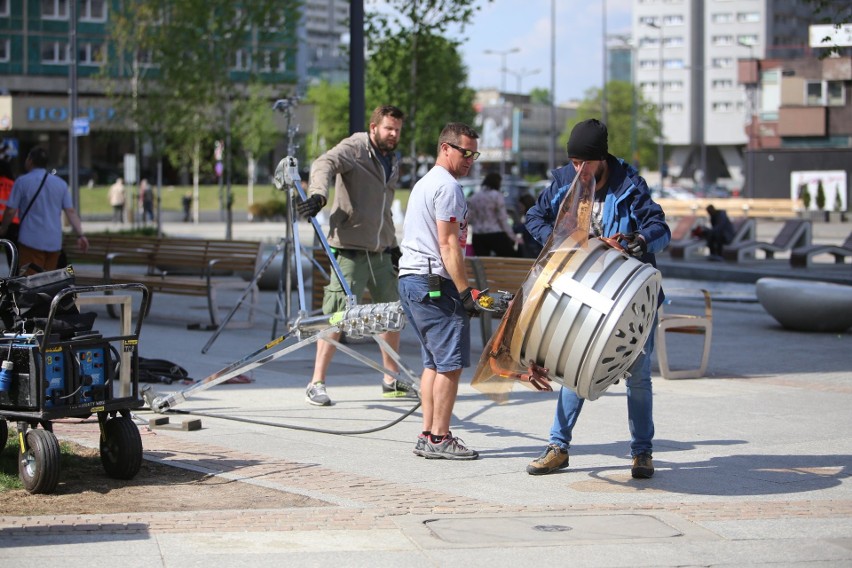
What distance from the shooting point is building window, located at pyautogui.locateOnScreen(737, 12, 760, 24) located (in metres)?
124

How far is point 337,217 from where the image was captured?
9.44 meters

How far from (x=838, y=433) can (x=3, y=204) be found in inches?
312

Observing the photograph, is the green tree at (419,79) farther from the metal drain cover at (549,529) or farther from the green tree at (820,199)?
the green tree at (820,199)

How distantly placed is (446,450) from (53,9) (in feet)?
240

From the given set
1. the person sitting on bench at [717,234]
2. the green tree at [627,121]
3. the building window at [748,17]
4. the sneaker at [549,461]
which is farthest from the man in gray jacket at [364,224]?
the building window at [748,17]

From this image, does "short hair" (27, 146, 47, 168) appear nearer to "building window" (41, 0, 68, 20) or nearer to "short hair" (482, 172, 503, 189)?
"short hair" (482, 172, 503, 189)

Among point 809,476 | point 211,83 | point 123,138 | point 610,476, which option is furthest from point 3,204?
point 123,138

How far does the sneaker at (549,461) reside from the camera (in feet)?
22.6

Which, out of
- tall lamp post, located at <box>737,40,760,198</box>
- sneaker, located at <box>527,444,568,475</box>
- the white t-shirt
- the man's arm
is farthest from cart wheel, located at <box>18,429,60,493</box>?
tall lamp post, located at <box>737,40,760,198</box>

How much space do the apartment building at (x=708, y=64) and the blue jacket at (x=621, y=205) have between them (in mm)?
118227

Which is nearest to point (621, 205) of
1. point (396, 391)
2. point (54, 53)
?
point (396, 391)

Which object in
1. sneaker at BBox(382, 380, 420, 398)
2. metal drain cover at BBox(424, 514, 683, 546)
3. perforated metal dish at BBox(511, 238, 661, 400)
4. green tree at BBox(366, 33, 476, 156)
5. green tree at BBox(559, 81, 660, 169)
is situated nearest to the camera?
metal drain cover at BBox(424, 514, 683, 546)

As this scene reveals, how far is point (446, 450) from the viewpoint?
7258 mm

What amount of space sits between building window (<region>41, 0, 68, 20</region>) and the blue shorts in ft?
237
